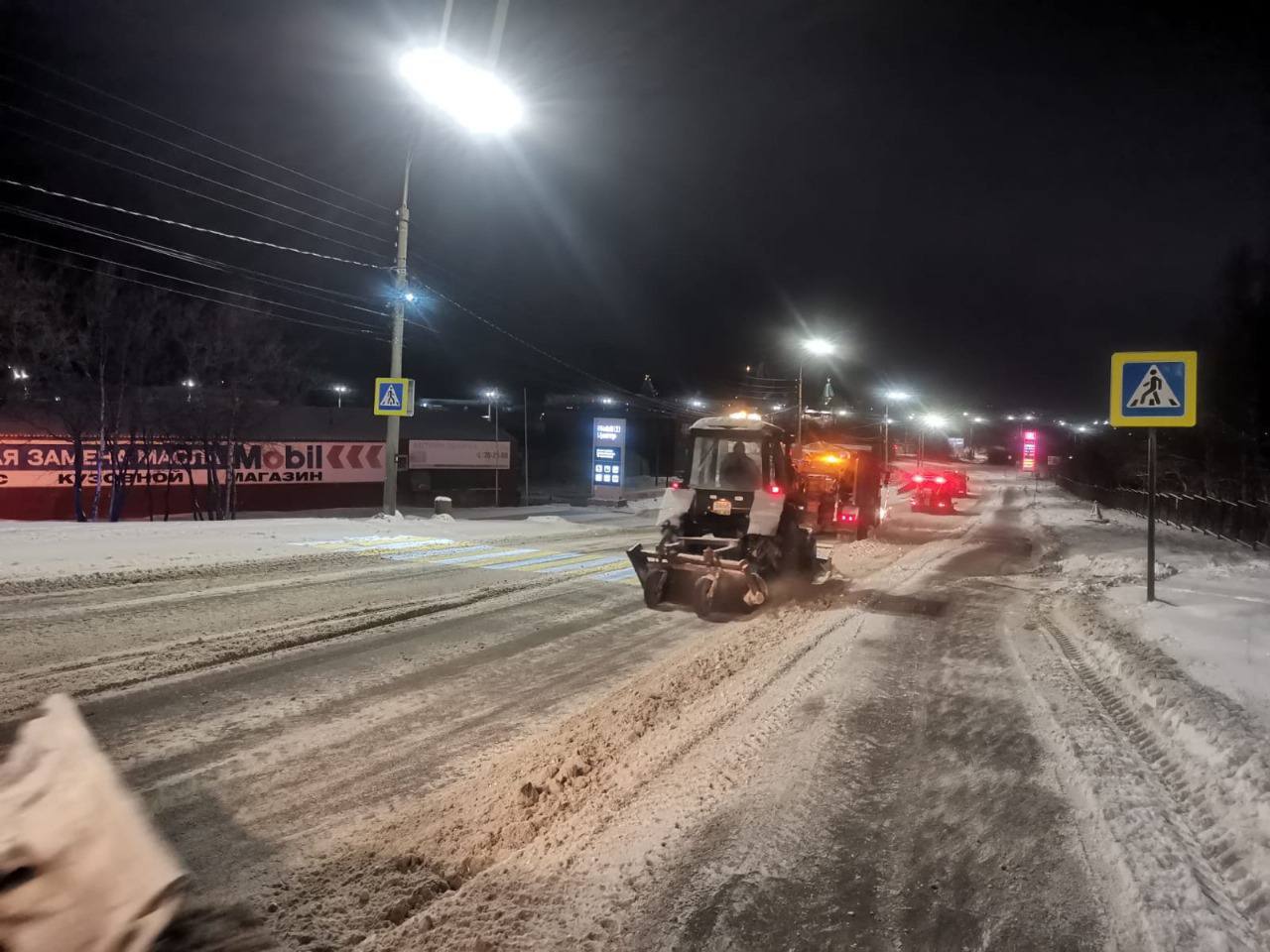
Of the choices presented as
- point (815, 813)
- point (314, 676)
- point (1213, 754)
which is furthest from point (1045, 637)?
point (314, 676)

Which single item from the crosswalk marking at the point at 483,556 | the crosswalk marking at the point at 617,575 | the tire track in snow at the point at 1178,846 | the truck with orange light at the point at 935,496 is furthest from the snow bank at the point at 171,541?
the truck with orange light at the point at 935,496

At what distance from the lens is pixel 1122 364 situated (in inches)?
394

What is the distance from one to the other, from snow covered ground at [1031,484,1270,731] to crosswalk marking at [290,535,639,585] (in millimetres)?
7203

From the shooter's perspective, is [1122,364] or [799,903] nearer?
[799,903]

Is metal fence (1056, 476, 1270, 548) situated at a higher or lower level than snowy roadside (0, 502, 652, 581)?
higher

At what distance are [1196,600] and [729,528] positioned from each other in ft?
20.0

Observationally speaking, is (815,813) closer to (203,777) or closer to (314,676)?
(203,777)

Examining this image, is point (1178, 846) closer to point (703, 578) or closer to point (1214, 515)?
point (703, 578)

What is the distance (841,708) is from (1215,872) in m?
2.76

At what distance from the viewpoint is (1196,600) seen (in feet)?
34.2

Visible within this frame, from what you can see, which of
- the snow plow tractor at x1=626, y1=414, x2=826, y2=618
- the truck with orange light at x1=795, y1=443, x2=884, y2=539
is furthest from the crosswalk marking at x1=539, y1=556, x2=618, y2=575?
the truck with orange light at x1=795, y1=443, x2=884, y2=539

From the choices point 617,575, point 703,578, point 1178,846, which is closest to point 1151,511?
point 703,578

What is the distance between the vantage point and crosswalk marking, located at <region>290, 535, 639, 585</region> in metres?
14.2

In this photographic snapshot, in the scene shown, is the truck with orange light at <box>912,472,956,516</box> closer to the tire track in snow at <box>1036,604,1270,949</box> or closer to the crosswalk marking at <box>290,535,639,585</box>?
the crosswalk marking at <box>290,535,639,585</box>
